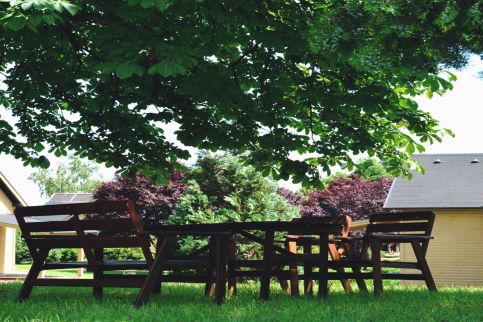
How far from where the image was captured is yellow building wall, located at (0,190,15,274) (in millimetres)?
30812

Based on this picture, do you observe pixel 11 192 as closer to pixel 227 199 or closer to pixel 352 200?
pixel 227 199

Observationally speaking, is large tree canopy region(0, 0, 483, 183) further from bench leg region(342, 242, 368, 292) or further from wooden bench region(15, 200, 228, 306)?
bench leg region(342, 242, 368, 292)

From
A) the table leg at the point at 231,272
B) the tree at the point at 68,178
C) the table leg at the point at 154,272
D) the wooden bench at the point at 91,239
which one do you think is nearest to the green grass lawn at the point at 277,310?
the table leg at the point at 154,272

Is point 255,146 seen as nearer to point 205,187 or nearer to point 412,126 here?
point 412,126

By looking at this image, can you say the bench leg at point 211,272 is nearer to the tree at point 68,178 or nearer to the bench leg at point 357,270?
the bench leg at point 357,270

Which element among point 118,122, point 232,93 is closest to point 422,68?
point 232,93

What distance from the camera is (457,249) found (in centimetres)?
2545

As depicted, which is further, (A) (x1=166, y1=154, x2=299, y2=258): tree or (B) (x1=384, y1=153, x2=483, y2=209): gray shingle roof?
(B) (x1=384, y1=153, x2=483, y2=209): gray shingle roof

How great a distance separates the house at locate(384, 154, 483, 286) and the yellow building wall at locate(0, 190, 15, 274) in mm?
17601

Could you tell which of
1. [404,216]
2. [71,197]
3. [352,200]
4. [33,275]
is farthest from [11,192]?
[71,197]

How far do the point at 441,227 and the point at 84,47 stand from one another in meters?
18.6

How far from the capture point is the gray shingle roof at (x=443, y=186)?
2603cm

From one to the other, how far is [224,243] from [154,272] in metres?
0.89

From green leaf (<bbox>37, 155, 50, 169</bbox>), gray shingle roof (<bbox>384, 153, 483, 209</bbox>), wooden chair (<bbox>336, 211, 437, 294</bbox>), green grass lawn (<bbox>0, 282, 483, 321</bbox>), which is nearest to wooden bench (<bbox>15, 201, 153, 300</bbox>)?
green grass lawn (<bbox>0, 282, 483, 321</bbox>)
